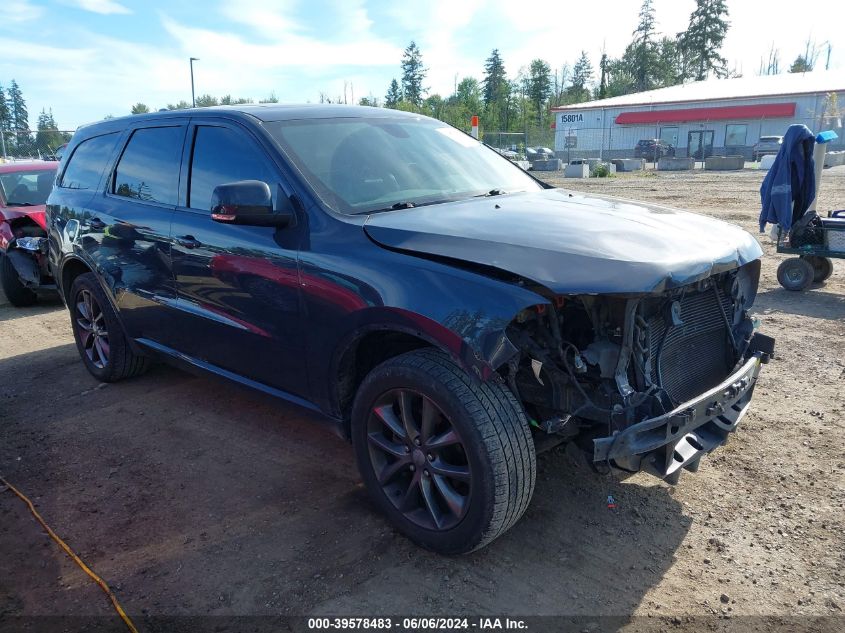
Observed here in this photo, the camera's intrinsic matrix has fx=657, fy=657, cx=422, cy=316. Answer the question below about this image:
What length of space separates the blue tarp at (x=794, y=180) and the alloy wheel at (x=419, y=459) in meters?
6.54

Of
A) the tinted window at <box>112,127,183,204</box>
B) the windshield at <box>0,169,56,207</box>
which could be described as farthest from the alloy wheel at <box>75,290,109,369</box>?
the windshield at <box>0,169,56,207</box>

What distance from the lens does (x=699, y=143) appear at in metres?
43.5

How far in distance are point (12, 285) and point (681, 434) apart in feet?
27.0

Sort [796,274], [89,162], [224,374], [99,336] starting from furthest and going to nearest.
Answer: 1. [796,274]
2. [99,336]
3. [89,162]
4. [224,374]

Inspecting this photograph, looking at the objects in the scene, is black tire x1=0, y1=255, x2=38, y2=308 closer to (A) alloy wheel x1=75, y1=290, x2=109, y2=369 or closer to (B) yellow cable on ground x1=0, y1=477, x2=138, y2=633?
(A) alloy wheel x1=75, y1=290, x2=109, y2=369

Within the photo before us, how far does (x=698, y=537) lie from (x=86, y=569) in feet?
9.20

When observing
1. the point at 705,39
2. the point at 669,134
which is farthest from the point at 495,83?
the point at 669,134

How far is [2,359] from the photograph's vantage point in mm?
6160

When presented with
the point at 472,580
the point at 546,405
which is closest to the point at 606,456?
the point at 546,405

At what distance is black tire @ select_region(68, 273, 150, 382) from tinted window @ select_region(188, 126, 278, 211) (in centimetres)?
158

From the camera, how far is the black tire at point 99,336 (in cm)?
499

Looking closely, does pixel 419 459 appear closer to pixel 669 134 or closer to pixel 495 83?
pixel 669 134

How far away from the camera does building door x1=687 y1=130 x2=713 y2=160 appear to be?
140 ft

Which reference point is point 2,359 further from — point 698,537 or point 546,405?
point 698,537
